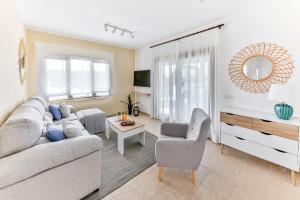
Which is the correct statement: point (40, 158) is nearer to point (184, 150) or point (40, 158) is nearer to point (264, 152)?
point (184, 150)

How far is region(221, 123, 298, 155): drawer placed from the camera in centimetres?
189

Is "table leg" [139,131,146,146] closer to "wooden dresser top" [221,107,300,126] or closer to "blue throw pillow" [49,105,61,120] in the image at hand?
"wooden dresser top" [221,107,300,126]

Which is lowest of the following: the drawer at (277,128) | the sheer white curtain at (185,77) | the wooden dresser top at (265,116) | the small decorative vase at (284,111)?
the drawer at (277,128)

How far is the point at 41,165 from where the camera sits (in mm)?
1287

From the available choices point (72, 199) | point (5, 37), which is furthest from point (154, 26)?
point (72, 199)

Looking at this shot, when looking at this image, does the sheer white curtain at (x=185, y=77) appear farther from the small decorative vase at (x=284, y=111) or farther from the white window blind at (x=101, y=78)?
the white window blind at (x=101, y=78)

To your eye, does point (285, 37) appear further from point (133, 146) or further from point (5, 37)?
point (5, 37)

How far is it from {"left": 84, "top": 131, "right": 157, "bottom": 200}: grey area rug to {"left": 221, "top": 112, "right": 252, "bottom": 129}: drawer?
1.53m

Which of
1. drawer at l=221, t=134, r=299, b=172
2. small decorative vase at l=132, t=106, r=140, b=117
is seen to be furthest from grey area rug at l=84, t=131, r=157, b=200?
small decorative vase at l=132, t=106, r=140, b=117

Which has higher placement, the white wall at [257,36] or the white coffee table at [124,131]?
the white wall at [257,36]

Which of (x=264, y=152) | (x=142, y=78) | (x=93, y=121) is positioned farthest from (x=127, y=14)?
(x=264, y=152)

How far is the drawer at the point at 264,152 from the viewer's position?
1.89 meters

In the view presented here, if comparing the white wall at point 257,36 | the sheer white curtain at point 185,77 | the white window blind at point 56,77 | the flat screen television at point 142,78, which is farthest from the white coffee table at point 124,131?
the flat screen television at point 142,78

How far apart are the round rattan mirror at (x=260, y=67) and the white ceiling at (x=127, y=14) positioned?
2.69 ft
